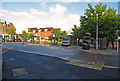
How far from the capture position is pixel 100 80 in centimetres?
413

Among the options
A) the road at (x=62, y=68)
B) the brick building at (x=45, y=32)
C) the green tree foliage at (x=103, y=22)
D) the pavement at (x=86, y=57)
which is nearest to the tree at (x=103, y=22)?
the green tree foliage at (x=103, y=22)

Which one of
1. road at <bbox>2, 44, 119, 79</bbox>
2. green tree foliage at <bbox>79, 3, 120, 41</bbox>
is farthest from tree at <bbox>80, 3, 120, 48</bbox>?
road at <bbox>2, 44, 119, 79</bbox>

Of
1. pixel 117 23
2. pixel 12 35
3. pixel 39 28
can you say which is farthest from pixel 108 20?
pixel 39 28

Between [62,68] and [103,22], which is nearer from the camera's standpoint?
[62,68]

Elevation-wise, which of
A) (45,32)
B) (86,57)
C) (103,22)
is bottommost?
(86,57)

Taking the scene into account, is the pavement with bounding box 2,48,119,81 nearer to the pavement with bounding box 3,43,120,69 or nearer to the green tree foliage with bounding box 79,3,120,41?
the pavement with bounding box 3,43,120,69

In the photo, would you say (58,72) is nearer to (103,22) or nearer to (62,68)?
(62,68)

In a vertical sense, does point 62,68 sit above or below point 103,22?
below

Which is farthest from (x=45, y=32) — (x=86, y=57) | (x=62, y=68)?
(x=62, y=68)

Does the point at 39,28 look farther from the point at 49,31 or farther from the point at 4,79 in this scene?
the point at 4,79

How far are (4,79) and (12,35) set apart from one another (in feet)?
168

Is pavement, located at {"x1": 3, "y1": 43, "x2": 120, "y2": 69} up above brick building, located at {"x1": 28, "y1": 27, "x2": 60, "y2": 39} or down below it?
below

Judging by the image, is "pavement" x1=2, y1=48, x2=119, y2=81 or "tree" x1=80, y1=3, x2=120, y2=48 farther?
"tree" x1=80, y1=3, x2=120, y2=48

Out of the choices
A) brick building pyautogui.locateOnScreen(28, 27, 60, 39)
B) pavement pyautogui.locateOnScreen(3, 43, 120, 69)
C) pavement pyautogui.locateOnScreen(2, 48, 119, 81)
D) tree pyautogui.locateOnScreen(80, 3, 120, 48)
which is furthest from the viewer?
brick building pyautogui.locateOnScreen(28, 27, 60, 39)
